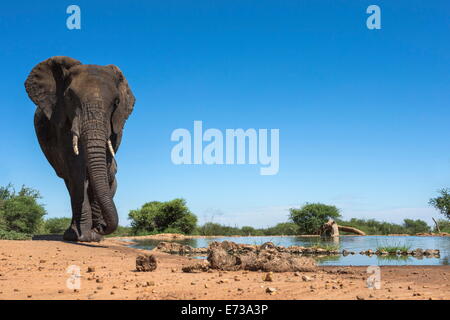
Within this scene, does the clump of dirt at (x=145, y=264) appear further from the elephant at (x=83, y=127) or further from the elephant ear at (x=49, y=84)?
the elephant ear at (x=49, y=84)

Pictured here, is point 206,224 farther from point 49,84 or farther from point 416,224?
point 49,84

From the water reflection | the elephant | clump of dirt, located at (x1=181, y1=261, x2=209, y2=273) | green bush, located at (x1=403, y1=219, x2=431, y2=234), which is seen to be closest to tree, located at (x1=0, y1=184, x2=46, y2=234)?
the water reflection

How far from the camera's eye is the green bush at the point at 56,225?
116ft

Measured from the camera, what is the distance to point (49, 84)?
1099cm

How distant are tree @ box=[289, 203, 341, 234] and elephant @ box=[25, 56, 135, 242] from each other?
29.9 metres

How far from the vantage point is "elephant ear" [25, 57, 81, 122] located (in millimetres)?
10852

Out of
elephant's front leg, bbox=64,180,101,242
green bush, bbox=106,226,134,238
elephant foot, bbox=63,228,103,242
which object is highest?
elephant's front leg, bbox=64,180,101,242

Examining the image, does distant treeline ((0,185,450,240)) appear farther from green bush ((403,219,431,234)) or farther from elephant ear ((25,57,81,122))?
elephant ear ((25,57,81,122))

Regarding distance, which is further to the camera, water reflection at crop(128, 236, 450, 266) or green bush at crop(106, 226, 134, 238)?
green bush at crop(106, 226, 134, 238)

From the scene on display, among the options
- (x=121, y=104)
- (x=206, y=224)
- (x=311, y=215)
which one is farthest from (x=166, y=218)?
(x=121, y=104)

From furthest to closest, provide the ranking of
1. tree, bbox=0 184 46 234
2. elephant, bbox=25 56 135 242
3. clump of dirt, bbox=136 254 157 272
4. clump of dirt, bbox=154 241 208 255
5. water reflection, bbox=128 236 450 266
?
tree, bbox=0 184 46 234, clump of dirt, bbox=154 241 208 255, water reflection, bbox=128 236 450 266, elephant, bbox=25 56 135 242, clump of dirt, bbox=136 254 157 272

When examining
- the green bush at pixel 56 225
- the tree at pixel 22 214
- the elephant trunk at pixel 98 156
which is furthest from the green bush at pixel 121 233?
the elephant trunk at pixel 98 156

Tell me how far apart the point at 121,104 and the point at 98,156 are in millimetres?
1829
